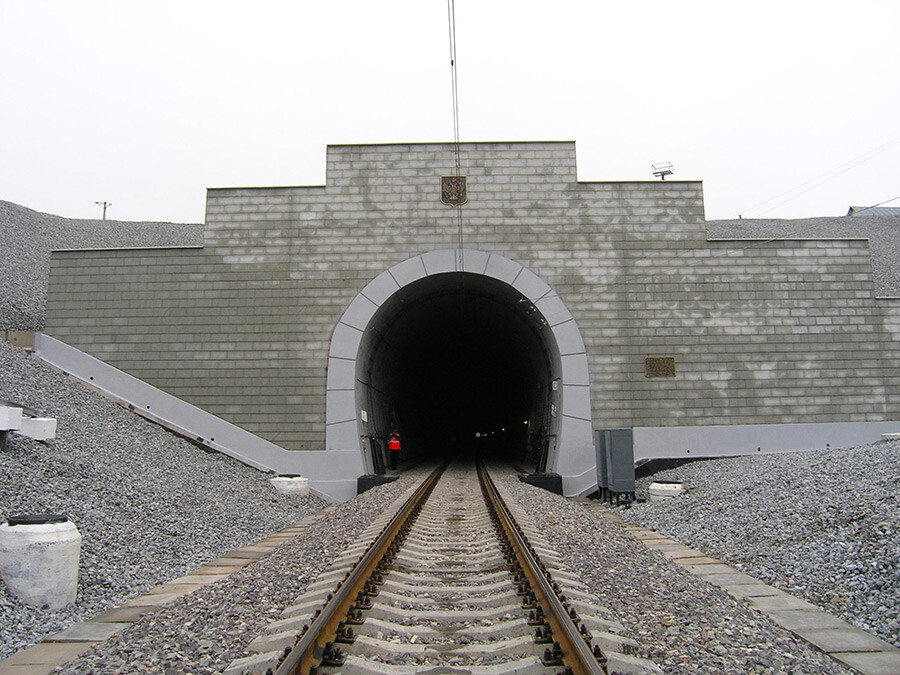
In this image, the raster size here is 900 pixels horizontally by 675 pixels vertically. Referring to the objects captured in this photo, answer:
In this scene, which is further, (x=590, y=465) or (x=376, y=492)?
(x=590, y=465)

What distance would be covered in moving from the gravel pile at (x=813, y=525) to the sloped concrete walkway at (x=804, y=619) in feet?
0.42

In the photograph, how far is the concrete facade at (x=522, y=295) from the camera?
575 inches

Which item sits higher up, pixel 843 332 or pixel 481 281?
pixel 481 281

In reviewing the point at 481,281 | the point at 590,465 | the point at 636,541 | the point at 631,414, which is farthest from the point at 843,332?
the point at 636,541

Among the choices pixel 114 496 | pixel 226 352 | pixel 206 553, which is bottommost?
pixel 206 553

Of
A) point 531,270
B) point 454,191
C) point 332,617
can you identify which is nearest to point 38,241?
point 454,191

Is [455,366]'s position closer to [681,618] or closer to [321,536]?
[321,536]

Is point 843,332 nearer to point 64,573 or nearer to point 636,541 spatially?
point 636,541

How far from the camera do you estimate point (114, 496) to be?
841 centimetres

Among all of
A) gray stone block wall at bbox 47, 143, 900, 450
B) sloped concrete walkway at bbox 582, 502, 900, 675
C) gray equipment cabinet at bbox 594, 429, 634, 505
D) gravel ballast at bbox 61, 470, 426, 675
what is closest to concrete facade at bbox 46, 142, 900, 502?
gray stone block wall at bbox 47, 143, 900, 450

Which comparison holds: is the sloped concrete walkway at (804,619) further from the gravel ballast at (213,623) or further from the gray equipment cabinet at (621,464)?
the gray equipment cabinet at (621,464)

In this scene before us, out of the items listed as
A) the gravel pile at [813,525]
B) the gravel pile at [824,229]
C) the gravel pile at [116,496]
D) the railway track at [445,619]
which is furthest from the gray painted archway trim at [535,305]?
the gravel pile at [824,229]

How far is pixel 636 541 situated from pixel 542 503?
2991 mm

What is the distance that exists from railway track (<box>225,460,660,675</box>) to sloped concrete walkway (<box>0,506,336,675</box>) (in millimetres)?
1329
